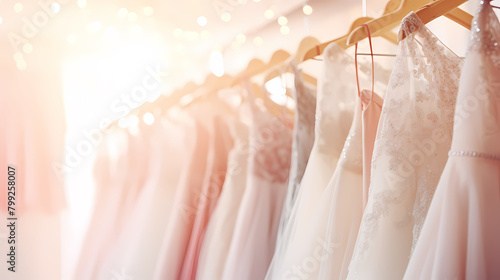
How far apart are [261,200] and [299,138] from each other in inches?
5.4

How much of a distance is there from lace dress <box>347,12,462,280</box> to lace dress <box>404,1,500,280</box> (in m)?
0.08

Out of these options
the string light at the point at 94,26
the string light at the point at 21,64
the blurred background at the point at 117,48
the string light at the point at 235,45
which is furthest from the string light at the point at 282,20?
the string light at the point at 21,64

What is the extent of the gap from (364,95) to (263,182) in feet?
0.89

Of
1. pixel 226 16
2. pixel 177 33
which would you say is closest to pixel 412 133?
pixel 226 16

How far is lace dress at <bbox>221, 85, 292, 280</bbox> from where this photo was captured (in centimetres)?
80

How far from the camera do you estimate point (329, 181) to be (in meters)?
0.75

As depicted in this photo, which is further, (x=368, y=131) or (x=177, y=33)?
(x=177, y=33)

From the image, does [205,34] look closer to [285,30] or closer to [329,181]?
[285,30]

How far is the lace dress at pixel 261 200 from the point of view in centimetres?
80

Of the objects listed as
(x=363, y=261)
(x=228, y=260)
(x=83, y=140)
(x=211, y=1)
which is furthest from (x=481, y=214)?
(x=211, y=1)

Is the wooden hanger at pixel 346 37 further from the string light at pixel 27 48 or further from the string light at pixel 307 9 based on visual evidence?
the string light at pixel 27 48

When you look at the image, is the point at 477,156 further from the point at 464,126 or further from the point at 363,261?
the point at 363,261

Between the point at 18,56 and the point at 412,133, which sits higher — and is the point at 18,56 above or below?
above

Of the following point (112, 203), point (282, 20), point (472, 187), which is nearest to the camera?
point (472, 187)
